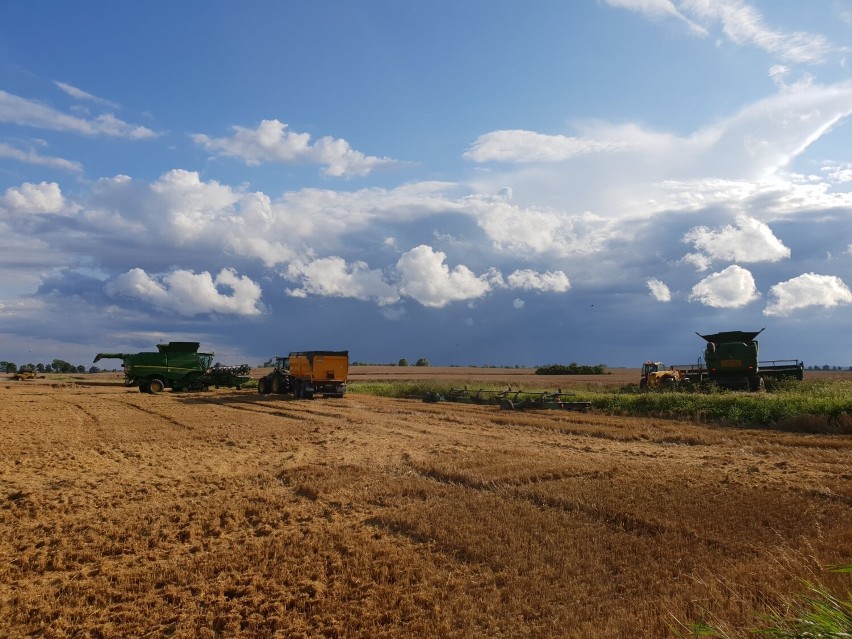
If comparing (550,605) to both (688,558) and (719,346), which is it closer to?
(688,558)

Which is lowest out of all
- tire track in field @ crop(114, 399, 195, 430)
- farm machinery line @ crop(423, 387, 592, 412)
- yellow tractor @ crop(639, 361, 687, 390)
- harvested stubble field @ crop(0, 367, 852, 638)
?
harvested stubble field @ crop(0, 367, 852, 638)

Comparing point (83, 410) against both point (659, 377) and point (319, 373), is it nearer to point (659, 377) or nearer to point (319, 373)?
point (319, 373)

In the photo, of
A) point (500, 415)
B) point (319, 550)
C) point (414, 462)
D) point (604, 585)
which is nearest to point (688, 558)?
point (604, 585)

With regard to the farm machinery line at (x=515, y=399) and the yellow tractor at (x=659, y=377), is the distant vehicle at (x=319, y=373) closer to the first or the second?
the farm machinery line at (x=515, y=399)

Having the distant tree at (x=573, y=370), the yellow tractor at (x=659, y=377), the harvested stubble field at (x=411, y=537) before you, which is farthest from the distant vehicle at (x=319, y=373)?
the distant tree at (x=573, y=370)

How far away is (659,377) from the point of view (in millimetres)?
36562

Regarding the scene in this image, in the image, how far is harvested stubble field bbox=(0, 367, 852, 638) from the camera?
229 inches

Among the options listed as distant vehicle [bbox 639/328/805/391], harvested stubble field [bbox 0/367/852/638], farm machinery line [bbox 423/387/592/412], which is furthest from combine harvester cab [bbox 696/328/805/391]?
harvested stubble field [bbox 0/367/852/638]

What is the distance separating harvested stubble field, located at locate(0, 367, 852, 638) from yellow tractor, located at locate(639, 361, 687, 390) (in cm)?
1813

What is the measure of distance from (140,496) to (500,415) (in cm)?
1652

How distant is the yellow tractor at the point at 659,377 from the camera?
34281mm

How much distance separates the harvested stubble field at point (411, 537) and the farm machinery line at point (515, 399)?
12316mm

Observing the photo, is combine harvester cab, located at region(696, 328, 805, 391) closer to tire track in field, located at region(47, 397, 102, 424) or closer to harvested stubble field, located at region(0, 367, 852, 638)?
harvested stubble field, located at region(0, 367, 852, 638)

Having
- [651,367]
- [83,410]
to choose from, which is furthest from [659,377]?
[83,410]
